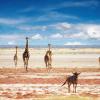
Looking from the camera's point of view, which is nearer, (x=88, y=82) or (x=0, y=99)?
(x=0, y=99)

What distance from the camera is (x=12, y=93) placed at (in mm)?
22609

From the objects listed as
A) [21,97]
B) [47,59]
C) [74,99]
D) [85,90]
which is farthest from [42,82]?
[47,59]

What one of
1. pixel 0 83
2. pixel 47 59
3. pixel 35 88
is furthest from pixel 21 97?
pixel 47 59

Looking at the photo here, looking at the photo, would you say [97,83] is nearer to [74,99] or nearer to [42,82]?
[42,82]

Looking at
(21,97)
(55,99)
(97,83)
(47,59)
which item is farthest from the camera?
(47,59)

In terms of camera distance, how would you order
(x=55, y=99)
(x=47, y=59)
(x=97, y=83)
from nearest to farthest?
(x=55, y=99), (x=97, y=83), (x=47, y=59)

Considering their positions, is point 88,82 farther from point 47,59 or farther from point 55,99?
point 47,59

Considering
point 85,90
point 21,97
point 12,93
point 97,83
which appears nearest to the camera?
point 21,97

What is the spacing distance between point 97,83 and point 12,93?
8286mm

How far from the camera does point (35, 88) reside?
2567 centimetres

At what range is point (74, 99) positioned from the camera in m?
18.8

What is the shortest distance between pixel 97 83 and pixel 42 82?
412cm

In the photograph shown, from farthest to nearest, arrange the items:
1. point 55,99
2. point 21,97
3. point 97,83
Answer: point 97,83
point 21,97
point 55,99

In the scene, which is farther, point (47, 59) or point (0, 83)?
point (47, 59)
